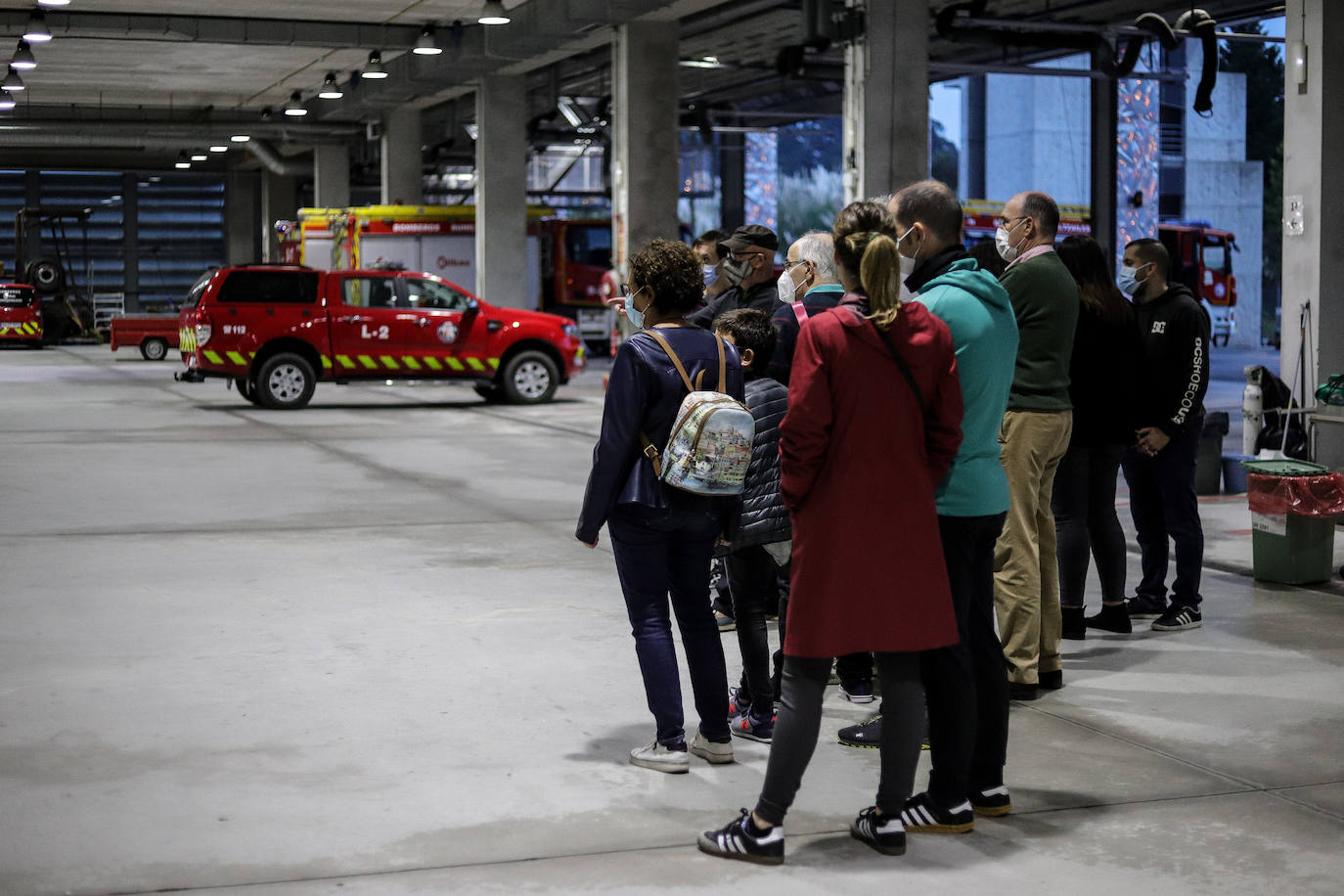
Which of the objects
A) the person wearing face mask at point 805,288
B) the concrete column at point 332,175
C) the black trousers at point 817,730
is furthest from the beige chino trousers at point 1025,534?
the concrete column at point 332,175

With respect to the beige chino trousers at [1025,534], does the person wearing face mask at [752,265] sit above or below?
above

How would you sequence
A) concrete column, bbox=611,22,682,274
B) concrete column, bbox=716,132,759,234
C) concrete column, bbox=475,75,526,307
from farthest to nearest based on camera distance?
concrete column, bbox=716,132,759,234 → concrete column, bbox=475,75,526,307 → concrete column, bbox=611,22,682,274

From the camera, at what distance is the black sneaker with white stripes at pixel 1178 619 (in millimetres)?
7086

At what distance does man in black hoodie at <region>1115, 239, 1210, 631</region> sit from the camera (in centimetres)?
712

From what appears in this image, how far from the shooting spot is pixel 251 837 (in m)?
4.32

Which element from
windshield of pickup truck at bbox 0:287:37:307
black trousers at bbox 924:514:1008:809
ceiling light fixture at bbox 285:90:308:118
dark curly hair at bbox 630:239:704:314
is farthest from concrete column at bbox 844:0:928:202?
windshield of pickup truck at bbox 0:287:37:307

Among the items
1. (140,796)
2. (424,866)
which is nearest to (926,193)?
(424,866)

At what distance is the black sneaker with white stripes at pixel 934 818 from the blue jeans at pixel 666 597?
0.83 meters

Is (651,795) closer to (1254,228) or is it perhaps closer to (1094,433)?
(1094,433)

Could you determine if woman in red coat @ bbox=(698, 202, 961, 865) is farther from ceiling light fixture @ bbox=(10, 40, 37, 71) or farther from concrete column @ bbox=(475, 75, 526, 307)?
concrete column @ bbox=(475, 75, 526, 307)

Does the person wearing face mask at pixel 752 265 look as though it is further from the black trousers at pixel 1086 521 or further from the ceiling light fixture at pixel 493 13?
the ceiling light fixture at pixel 493 13

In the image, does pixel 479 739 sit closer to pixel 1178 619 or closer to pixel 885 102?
pixel 1178 619

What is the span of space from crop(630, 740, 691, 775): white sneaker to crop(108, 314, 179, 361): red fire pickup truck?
27980 mm

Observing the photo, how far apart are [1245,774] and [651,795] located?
1.84 metres
